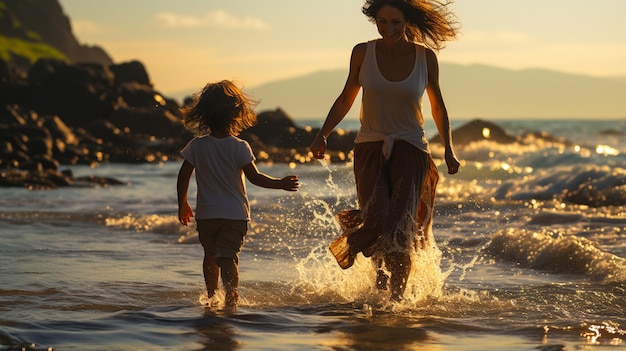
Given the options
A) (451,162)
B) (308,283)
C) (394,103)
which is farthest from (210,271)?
(451,162)

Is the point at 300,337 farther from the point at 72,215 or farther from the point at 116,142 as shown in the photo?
the point at 116,142

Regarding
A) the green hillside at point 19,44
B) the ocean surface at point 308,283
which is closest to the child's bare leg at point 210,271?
the ocean surface at point 308,283

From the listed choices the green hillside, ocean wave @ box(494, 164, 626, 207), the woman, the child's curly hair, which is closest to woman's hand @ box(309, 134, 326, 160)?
the woman

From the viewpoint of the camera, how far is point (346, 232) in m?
7.84

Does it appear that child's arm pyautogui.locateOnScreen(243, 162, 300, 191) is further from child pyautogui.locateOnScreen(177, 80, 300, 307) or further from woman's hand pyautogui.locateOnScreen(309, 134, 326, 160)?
woman's hand pyautogui.locateOnScreen(309, 134, 326, 160)

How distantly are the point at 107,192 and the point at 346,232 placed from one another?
42.8ft

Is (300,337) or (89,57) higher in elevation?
(89,57)

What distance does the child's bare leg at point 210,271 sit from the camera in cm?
760

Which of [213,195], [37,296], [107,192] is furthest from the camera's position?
[107,192]

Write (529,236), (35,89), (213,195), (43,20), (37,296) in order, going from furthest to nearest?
(43,20) < (35,89) < (529,236) < (37,296) < (213,195)

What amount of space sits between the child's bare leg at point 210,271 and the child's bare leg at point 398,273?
1.18 meters

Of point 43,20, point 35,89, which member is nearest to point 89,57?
point 43,20

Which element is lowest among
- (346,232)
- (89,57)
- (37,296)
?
(37,296)

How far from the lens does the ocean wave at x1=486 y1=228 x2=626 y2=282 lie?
9.41 meters
